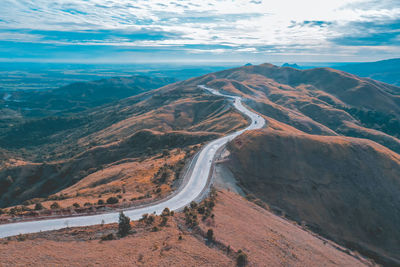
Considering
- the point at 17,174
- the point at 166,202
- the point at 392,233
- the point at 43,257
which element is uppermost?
the point at 43,257

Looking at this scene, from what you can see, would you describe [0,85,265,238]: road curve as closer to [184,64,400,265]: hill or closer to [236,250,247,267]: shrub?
[184,64,400,265]: hill

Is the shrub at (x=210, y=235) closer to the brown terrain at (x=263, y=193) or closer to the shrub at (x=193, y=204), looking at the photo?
the brown terrain at (x=263, y=193)

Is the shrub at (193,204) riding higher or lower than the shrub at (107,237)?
lower

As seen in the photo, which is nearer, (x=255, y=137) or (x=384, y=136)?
(x=255, y=137)

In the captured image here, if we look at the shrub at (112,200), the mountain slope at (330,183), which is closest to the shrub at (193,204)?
the shrub at (112,200)

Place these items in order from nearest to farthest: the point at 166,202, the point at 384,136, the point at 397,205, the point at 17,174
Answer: the point at 166,202
the point at 397,205
the point at 17,174
the point at 384,136

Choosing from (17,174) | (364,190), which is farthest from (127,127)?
(364,190)

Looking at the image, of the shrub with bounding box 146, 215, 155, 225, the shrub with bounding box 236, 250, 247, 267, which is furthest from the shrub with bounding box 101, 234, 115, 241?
the shrub with bounding box 236, 250, 247, 267

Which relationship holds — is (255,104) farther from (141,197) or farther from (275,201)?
(141,197)

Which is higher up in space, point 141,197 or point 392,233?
point 141,197
